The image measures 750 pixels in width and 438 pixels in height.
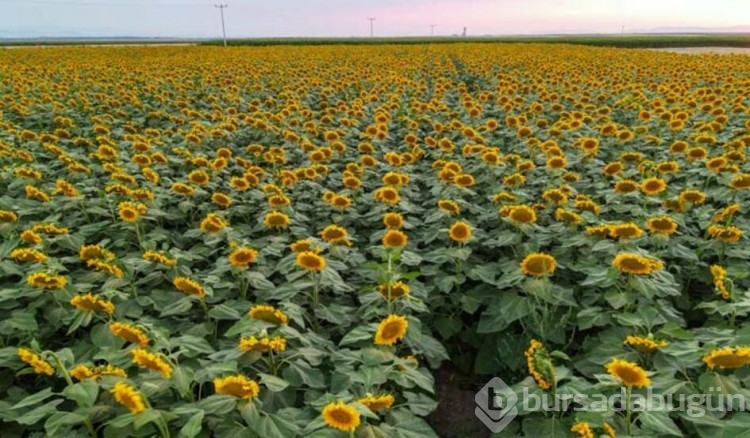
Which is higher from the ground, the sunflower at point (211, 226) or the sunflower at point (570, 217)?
the sunflower at point (570, 217)

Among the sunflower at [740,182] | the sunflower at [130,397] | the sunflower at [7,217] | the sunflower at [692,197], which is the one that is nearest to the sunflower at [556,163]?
the sunflower at [692,197]

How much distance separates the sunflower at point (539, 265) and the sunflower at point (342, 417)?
137 centimetres

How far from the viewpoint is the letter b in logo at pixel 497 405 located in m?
1.93

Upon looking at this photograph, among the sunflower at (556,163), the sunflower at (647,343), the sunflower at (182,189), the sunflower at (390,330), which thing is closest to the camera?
the sunflower at (647,343)

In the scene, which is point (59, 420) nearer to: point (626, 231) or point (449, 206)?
point (449, 206)

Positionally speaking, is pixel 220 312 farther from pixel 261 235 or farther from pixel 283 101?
pixel 283 101

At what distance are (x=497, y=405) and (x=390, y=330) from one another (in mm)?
534

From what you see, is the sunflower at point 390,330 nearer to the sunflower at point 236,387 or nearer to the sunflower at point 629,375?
the sunflower at point 236,387

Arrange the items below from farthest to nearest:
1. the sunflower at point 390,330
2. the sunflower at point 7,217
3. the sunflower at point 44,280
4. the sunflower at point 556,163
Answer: the sunflower at point 556,163 < the sunflower at point 7,217 < the sunflower at point 44,280 < the sunflower at point 390,330

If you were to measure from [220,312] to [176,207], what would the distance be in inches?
83.3

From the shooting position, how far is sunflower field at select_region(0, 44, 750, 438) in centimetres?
187

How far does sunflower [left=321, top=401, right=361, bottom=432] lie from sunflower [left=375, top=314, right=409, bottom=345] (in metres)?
0.50

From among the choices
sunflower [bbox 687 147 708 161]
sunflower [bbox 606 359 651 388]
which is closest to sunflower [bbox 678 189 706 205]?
sunflower [bbox 687 147 708 161]

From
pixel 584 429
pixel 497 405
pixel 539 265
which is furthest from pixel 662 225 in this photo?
pixel 584 429
